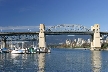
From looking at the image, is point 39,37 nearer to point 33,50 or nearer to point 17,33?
point 17,33

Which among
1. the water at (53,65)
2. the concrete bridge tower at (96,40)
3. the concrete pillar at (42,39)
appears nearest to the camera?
the water at (53,65)

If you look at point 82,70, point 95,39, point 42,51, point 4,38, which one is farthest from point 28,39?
point 82,70

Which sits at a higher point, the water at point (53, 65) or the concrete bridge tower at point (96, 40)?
the concrete bridge tower at point (96, 40)

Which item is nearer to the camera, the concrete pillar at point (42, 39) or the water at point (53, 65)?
the water at point (53, 65)

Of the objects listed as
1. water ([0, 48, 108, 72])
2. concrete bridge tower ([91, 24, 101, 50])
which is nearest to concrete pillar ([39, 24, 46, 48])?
concrete bridge tower ([91, 24, 101, 50])

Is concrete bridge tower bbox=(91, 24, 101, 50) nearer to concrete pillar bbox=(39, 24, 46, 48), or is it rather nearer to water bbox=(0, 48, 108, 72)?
concrete pillar bbox=(39, 24, 46, 48)

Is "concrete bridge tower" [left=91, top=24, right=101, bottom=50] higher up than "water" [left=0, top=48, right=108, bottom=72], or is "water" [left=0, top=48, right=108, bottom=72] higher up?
"concrete bridge tower" [left=91, top=24, right=101, bottom=50]

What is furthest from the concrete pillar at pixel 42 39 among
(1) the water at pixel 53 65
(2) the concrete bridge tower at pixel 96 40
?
(1) the water at pixel 53 65

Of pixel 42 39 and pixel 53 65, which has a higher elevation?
pixel 42 39

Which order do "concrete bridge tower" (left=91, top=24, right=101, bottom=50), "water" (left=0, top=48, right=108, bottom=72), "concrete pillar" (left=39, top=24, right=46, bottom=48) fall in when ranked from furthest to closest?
"concrete bridge tower" (left=91, top=24, right=101, bottom=50) → "concrete pillar" (left=39, top=24, right=46, bottom=48) → "water" (left=0, top=48, right=108, bottom=72)

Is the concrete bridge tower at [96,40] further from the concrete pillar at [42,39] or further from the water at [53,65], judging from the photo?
the water at [53,65]

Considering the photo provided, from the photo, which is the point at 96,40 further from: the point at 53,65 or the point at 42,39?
the point at 53,65

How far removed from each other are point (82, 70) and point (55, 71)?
3.96 m

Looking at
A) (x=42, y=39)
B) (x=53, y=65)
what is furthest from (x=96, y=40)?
(x=53, y=65)
